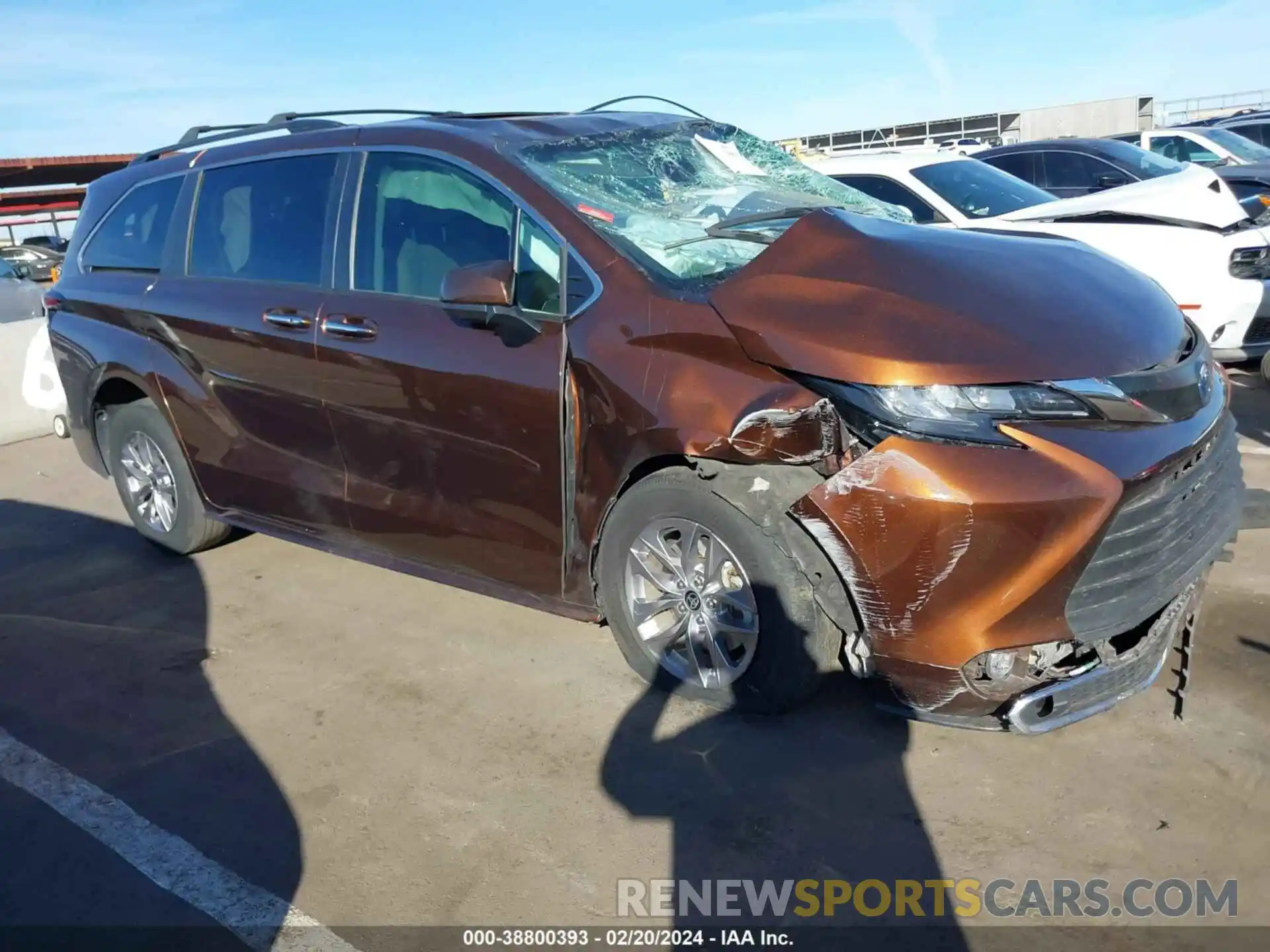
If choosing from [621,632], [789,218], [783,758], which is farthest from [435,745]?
[789,218]

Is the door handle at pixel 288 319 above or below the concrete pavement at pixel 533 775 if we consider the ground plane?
above

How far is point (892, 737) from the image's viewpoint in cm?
335

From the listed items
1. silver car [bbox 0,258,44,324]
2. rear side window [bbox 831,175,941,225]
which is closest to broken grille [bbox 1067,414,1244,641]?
rear side window [bbox 831,175,941,225]

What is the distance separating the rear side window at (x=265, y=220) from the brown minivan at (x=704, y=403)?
0.06 ft

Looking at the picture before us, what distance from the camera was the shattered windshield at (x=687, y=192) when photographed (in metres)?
3.62

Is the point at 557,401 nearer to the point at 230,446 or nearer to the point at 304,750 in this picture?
the point at 304,750

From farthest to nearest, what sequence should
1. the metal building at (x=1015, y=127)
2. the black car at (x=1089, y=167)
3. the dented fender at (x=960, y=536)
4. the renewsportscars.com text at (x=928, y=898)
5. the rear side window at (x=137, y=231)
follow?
the metal building at (x=1015, y=127), the black car at (x=1089, y=167), the rear side window at (x=137, y=231), the dented fender at (x=960, y=536), the renewsportscars.com text at (x=928, y=898)

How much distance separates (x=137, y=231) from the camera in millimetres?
5258

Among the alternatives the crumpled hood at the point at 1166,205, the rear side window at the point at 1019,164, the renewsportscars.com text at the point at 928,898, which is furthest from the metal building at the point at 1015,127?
the renewsportscars.com text at the point at 928,898

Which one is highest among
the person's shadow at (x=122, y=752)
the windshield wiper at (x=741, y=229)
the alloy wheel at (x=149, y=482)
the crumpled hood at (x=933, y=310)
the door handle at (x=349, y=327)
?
the windshield wiper at (x=741, y=229)

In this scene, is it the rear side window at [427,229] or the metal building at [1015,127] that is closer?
the rear side window at [427,229]

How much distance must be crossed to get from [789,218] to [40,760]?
3178 mm

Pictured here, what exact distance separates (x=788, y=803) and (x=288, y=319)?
8.78ft

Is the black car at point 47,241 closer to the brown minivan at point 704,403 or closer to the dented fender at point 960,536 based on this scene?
the brown minivan at point 704,403
